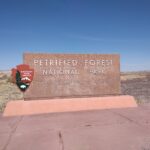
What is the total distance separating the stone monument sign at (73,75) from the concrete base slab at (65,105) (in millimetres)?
408

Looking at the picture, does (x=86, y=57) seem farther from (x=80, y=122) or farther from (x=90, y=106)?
(x=80, y=122)

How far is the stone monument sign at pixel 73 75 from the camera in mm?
9031

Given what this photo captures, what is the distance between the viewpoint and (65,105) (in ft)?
29.1

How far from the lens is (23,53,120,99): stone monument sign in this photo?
9.03m

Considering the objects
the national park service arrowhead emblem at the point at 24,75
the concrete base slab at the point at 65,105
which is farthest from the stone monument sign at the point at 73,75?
the concrete base slab at the point at 65,105

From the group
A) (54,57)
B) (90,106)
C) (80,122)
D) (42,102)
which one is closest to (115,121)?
(80,122)

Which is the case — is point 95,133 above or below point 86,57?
below

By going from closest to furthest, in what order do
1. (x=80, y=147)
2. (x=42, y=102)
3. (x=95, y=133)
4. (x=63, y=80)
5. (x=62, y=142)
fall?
(x=80, y=147) < (x=62, y=142) < (x=95, y=133) < (x=42, y=102) < (x=63, y=80)

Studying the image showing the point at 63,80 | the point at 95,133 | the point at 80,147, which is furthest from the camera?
the point at 63,80

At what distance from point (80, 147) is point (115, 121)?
2.40 m

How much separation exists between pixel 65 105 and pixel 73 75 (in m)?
1.23

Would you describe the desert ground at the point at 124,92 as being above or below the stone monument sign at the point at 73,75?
below

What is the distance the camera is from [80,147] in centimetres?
475

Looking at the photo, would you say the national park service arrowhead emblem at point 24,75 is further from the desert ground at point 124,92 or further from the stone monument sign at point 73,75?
the desert ground at point 124,92
